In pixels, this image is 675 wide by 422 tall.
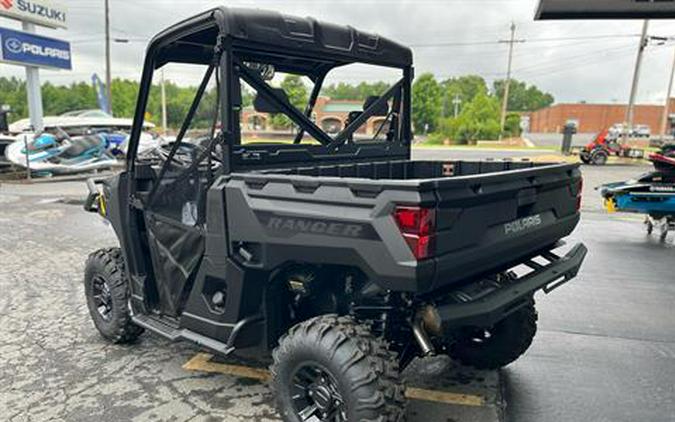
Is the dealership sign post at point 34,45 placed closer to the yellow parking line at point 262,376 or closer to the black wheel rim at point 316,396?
the yellow parking line at point 262,376

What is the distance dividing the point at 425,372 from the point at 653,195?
589 cm

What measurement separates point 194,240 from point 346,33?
173cm

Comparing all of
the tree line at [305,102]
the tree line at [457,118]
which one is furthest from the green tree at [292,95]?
the tree line at [457,118]

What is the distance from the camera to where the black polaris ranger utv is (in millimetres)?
2338

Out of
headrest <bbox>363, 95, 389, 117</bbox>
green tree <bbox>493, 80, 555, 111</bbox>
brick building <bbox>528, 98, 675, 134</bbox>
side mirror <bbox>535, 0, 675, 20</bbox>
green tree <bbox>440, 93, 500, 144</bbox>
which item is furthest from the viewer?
green tree <bbox>493, 80, 555, 111</bbox>

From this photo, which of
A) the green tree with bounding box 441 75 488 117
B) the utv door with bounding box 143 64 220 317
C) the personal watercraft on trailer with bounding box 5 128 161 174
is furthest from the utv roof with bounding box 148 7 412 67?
the green tree with bounding box 441 75 488 117

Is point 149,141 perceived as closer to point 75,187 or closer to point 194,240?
point 194,240

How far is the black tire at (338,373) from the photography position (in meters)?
2.35

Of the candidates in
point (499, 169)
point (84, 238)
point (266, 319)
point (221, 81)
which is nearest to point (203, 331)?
point (266, 319)

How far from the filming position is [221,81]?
283 cm

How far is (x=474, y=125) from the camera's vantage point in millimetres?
48281

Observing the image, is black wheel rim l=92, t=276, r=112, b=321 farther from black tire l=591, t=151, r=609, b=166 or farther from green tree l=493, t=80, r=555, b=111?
green tree l=493, t=80, r=555, b=111

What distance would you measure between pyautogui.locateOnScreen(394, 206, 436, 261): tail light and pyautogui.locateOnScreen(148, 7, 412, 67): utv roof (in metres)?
1.42

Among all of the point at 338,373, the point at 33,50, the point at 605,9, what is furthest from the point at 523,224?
the point at 33,50
